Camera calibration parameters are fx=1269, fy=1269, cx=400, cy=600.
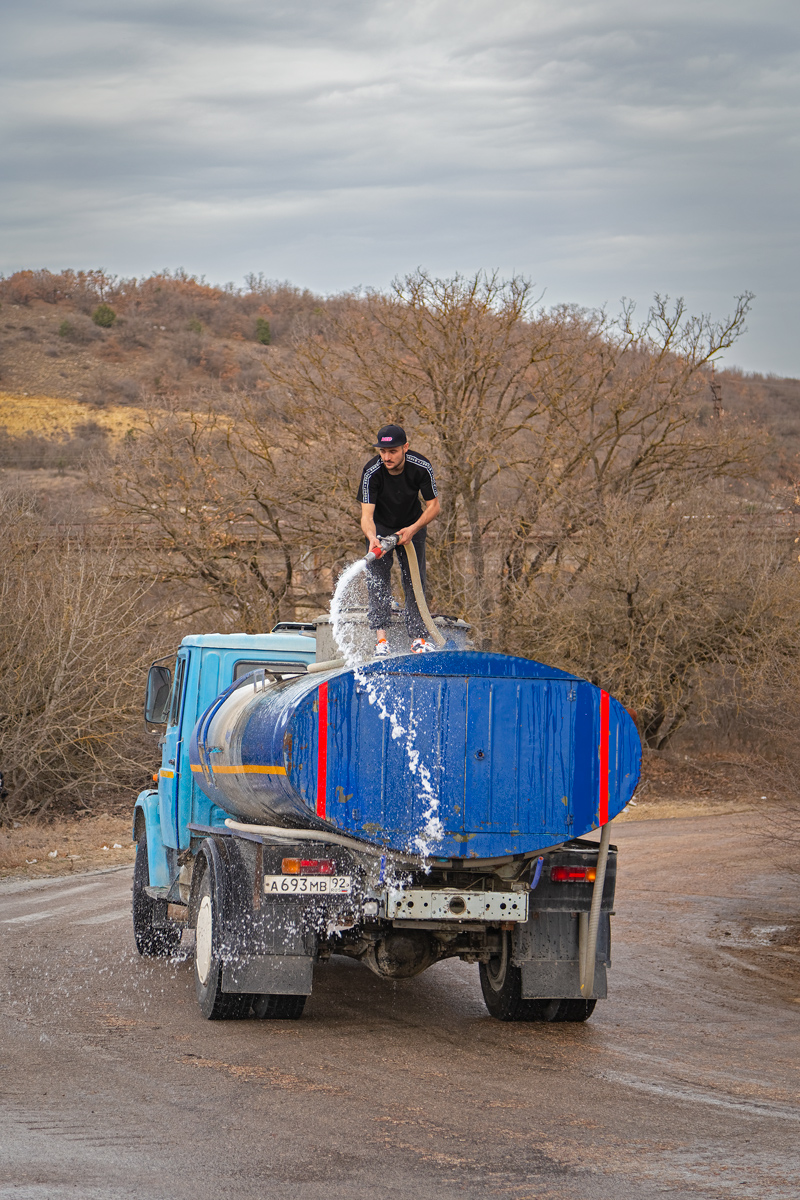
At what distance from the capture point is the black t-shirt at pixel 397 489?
30.0 ft

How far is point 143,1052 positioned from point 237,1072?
2.50 feet

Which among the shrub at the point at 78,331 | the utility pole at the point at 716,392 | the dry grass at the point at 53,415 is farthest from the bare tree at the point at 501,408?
the shrub at the point at 78,331

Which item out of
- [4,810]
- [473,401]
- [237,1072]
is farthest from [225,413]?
[237,1072]

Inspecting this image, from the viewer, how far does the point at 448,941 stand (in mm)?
7883

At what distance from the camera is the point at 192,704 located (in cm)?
1009

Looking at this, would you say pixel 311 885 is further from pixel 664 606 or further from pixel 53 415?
pixel 53 415

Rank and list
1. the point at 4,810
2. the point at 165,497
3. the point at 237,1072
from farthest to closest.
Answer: the point at 165,497 → the point at 4,810 → the point at 237,1072

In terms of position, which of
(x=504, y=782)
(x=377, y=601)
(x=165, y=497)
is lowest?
(x=504, y=782)

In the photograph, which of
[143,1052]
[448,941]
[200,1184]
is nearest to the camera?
[200,1184]

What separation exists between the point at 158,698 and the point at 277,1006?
3.54 m

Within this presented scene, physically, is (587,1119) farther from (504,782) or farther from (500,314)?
(500,314)

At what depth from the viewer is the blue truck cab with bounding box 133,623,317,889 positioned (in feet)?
32.1

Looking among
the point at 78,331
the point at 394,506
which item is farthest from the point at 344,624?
the point at 78,331

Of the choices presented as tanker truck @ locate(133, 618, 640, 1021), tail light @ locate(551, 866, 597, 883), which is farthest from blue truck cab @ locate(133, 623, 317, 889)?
tail light @ locate(551, 866, 597, 883)
